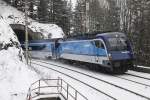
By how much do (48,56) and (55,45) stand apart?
3706 millimetres

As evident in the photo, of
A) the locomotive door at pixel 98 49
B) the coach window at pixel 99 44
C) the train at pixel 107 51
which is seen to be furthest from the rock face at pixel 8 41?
the coach window at pixel 99 44

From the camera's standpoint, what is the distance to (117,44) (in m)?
23.8

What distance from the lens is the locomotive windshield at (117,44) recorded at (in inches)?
925

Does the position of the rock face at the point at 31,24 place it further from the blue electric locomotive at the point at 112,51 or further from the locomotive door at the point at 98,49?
the locomotive door at the point at 98,49

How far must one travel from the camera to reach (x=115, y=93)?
17125 millimetres

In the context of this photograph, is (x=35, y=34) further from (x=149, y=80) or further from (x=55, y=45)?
(x=149, y=80)

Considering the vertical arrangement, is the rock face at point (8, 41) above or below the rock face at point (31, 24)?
below

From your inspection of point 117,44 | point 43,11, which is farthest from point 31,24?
point 117,44

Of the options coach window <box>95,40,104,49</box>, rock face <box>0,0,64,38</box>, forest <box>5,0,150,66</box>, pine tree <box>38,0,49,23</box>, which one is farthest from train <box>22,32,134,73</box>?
pine tree <box>38,0,49,23</box>

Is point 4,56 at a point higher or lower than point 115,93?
higher

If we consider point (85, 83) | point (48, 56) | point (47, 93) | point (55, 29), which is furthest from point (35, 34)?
point (47, 93)

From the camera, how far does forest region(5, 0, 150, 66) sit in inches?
1625

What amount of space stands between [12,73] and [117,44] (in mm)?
7771

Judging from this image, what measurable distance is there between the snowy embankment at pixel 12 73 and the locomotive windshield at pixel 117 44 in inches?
226
